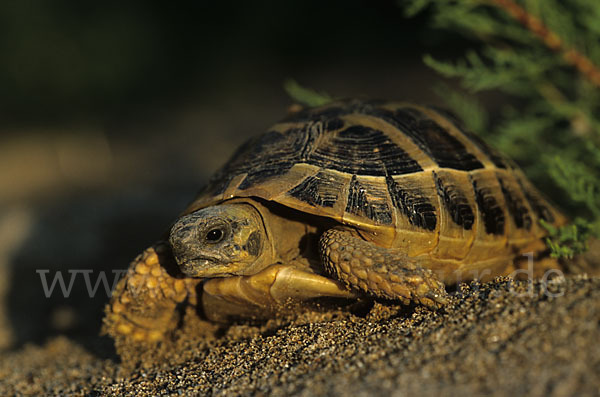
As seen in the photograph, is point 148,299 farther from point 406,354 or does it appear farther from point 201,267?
point 406,354

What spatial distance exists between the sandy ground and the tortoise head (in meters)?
0.38

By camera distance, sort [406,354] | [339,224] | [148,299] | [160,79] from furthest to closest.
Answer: [160,79]
[148,299]
[339,224]
[406,354]

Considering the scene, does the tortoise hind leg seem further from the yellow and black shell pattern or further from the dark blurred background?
the dark blurred background

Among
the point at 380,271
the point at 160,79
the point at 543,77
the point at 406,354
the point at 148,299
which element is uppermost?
the point at 160,79

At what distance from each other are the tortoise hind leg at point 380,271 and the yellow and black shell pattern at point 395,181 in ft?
0.43

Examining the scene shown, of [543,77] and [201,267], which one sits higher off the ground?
[543,77]

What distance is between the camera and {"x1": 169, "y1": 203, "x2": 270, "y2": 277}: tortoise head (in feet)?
7.66

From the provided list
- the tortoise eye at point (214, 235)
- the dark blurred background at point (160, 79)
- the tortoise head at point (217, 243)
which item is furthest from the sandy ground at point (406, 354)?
→ the dark blurred background at point (160, 79)

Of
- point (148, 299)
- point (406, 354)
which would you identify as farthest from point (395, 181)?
point (148, 299)

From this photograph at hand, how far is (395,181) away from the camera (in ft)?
8.54

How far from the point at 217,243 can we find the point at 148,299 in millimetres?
718

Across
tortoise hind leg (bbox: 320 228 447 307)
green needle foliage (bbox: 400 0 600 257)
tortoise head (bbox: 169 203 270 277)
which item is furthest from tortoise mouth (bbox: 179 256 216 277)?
green needle foliage (bbox: 400 0 600 257)

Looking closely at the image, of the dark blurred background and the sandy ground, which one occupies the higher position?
the dark blurred background

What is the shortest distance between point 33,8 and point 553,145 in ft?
37.6
